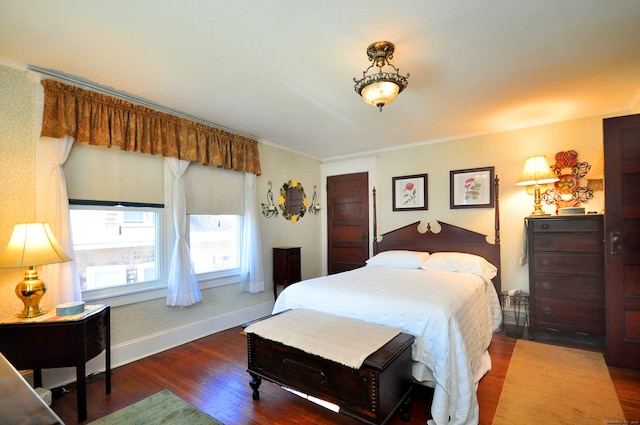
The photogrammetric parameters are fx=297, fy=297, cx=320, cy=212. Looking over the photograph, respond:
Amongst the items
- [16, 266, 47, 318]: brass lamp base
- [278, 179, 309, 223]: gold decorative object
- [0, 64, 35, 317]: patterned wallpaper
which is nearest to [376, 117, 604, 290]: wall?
[278, 179, 309, 223]: gold decorative object

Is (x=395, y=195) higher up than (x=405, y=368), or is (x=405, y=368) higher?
(x=395, y=195)

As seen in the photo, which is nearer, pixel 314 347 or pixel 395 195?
pixel 314 347

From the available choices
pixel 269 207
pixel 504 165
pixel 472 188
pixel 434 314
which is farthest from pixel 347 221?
pixel 434 314

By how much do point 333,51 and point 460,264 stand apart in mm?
2621

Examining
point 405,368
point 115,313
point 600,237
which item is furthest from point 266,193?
point 600,237

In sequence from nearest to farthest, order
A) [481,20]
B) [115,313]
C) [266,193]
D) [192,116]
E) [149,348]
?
[481,20] → [115,313] → [149,348] → [192,116] → [266,193]

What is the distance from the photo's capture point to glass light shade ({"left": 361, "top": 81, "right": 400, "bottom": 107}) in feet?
6.54

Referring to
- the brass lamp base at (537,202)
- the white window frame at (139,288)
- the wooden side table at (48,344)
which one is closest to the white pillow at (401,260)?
the brass lamp base at (537,202)

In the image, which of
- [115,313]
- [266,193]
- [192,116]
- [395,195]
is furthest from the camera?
[395,195]

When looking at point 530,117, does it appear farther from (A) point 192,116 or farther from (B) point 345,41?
(A) point 192,116

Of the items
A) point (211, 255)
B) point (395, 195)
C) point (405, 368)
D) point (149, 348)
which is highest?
point (395, 195)

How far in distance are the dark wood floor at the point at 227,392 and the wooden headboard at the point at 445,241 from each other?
1157mm

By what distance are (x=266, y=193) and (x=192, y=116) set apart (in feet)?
4.57

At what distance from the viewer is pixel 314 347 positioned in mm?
1792
